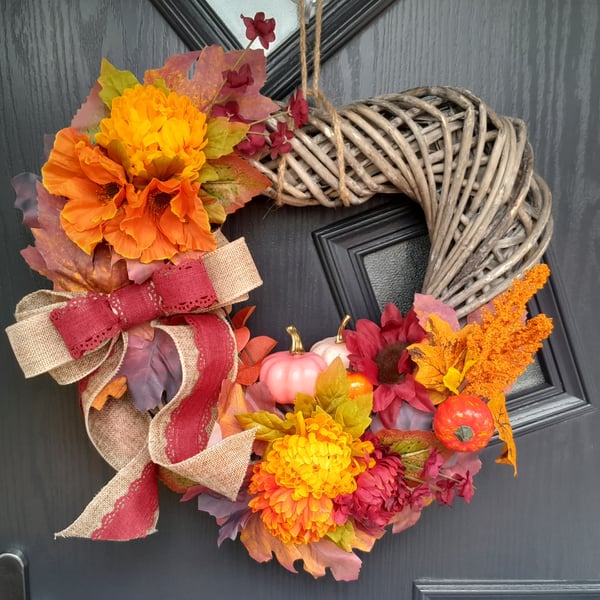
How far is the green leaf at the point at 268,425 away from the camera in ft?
1.96

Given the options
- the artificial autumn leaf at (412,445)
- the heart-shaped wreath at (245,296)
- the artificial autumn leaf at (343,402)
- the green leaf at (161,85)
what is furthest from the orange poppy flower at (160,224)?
the artificial autumn leaf at (412,445)

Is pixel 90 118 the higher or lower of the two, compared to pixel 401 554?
higher

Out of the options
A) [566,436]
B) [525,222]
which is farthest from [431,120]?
[566,436]

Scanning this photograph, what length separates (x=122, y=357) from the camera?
603 mm

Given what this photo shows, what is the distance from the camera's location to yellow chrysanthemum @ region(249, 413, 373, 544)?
0.57m

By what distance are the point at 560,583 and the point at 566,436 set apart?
233 millimetres

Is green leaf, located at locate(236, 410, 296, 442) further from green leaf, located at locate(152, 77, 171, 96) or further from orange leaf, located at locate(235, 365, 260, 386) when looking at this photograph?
green leaf, located at locate(152, 77, 171, 96)

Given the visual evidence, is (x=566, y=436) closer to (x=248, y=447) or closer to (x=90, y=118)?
(x=248, y=447)

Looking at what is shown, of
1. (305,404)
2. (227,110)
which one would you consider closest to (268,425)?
(305,404)

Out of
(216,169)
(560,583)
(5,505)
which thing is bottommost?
(560,583)

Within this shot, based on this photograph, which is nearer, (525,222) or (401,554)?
(525,222)

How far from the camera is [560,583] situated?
84cm

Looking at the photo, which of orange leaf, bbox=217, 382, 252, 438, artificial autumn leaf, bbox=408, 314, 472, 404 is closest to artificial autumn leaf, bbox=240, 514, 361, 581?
orange leaf, bbox=217, 382, 252, 438

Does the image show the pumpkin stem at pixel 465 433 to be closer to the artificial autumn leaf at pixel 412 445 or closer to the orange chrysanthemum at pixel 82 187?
the artificial autumn leaf at pixel 412 445
